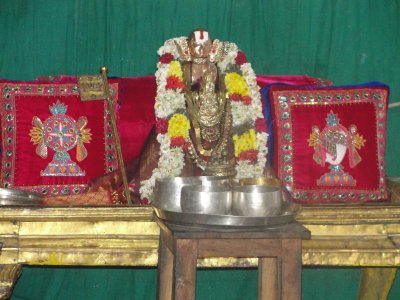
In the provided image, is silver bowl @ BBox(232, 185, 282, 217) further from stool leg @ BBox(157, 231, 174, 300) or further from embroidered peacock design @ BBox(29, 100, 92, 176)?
embroidered peacock design @ BBox(29, 100, 92, 176)

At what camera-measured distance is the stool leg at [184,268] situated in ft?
9.50

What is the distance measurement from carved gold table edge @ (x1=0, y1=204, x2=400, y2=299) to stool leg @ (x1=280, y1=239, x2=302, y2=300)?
0.81 meters

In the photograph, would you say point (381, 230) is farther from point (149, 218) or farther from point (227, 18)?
point (227, 18)

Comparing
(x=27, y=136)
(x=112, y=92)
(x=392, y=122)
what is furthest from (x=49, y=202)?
(x=392, y=122)

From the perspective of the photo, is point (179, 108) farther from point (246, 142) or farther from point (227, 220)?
point (227, 220)

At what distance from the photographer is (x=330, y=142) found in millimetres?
4316

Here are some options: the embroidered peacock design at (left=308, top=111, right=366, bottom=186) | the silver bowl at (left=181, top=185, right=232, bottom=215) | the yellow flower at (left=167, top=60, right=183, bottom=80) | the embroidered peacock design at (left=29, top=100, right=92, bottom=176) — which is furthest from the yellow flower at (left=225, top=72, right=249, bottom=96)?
the silver bowl at (left=181, top=185, right=232, bottom=215)

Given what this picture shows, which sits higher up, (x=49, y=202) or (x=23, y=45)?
(x=23, y=45)

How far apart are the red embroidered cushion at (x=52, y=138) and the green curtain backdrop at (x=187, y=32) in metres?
0.54

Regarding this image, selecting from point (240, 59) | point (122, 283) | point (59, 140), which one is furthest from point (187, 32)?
point (122, 283)

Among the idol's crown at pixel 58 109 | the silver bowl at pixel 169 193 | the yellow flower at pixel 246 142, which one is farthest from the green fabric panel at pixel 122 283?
the silver bowl at pixel 169 193

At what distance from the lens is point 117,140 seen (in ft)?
13.8

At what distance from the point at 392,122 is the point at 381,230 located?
136 centimetres

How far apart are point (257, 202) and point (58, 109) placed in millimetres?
1604
